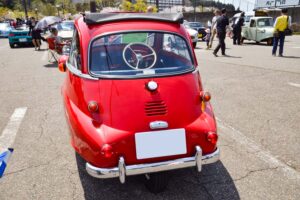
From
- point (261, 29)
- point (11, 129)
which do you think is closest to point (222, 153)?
point (11, 129)

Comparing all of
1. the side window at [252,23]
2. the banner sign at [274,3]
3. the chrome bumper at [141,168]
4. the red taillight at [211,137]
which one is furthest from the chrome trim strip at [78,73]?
the banner sign at [274,3]

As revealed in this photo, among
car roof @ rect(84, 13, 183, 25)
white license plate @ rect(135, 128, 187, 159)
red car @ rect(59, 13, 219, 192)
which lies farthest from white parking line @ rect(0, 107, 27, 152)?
→ white license plate @ rect(135, 128, 187, 159)

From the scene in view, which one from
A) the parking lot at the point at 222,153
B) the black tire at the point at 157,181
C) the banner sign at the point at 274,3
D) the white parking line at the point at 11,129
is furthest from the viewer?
the banner sign at the point at 274,3

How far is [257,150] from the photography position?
3865 millimetres

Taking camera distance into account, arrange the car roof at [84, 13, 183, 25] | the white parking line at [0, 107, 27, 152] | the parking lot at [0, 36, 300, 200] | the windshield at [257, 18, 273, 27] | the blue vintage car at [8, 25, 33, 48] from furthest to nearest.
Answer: the blue vintage car at [8, 25, 33, 48]
the windshield at [257, 18, 273, 27]
the white parking line at [0, 107, 27, 152]
the car roof at [84, 13, 183, 25]
the parking lot at [0, 36, 300, 200]

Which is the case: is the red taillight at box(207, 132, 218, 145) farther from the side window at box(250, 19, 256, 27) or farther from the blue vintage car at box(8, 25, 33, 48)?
the blue vintage car at box(8, 25, 33, 48)

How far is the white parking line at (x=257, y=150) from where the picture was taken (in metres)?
3.32

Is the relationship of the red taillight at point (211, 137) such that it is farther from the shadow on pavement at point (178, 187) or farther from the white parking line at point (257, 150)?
the white parking line at point (257, 150)

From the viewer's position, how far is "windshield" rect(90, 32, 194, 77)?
3.12 meters

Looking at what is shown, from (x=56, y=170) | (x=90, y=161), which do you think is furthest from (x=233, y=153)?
(x=56, y=170)

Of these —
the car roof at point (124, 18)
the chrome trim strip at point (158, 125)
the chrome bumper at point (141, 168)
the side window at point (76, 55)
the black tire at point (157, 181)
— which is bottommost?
the black tire at point (157, 181)

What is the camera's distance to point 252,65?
33.1ft

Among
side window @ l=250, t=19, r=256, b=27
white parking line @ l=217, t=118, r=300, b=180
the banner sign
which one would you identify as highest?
the banner sign

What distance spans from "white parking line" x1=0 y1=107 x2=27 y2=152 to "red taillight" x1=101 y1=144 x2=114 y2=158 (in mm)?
2183
